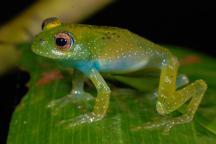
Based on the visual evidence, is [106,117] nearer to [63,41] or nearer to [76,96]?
[76,96]

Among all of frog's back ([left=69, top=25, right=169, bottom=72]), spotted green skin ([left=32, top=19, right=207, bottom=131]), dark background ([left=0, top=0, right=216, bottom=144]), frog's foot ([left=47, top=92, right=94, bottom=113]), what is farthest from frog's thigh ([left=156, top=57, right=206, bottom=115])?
dark background ([left=0, top=0, right=216, bottom=144])

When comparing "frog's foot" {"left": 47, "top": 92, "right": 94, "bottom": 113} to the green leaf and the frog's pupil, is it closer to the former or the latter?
the green leaf

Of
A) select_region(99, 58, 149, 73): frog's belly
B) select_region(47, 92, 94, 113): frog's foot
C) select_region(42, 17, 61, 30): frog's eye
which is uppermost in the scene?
select_region(42, 17, 61, 30): frog's eye

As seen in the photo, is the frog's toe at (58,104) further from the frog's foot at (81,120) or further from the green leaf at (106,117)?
the frog's foot at (81,120)

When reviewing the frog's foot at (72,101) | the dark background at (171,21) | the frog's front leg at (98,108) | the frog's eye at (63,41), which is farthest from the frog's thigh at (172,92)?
the dark background at (171,21)

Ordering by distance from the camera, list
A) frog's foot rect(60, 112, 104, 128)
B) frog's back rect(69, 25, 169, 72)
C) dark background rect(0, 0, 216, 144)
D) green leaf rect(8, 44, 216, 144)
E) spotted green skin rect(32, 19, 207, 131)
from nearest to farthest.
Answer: green leaf rect(8, 44, 216, 144) → frog's foot rect(60, 112, 104, 128) → spotted green skin rect(32, 19, 207, 131) → frog's back rect(69, 25, 169, 72) → dark background rect(0, 0, 216, 144)

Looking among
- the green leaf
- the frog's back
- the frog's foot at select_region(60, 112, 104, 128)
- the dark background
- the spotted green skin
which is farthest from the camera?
the dark background

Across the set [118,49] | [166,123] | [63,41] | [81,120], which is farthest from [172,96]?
[63,41]
